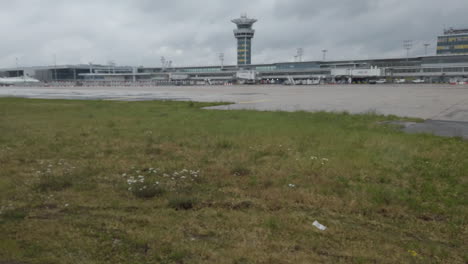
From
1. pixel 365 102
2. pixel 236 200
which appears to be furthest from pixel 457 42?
pixel 236 200

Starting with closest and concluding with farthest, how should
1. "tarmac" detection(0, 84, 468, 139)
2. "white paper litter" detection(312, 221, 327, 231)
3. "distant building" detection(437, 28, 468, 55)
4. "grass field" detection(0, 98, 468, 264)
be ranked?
"grass field" detection(0, 98, 468, 264), "white paper litter" detection(312, 221, 327, 231), "tarmac" detection(0, 84, 468, 139), "distant building" detection(437, 28, 468, 55)

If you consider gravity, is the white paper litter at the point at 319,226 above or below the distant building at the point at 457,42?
below

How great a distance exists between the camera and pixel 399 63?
18912cm

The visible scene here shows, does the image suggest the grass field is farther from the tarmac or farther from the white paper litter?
the tarmac

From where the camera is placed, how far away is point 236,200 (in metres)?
6.87

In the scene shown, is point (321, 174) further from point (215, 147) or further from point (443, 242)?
point (215, 147)

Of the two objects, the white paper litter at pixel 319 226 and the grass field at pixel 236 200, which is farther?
the white paper litter at pixel 319 226

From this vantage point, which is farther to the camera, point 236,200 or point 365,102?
point 365,102

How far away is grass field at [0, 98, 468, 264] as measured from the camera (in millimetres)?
4859

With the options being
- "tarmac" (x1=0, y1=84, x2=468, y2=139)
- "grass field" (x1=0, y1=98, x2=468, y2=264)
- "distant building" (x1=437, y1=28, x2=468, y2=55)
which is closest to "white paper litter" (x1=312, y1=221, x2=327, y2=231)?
"grass field" (x1=0, y1=98, x2=468, y2=264)

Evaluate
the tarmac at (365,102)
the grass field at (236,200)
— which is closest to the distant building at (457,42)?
the tarmac at (365,102)

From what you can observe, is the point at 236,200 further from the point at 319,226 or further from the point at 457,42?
the point at 457,42

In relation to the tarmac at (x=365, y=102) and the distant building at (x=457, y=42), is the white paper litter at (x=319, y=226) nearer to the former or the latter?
the tarmac at (x=365, y=102)

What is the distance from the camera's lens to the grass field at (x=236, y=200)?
4.86m
